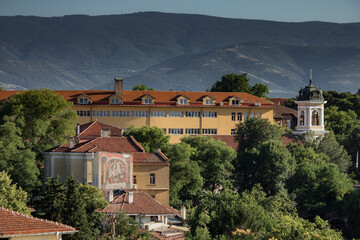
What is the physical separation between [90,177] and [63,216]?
13532 mm

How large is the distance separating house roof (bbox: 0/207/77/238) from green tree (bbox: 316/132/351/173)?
6083cm

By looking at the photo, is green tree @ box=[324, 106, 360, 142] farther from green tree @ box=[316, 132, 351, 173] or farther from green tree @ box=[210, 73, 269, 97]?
green tree @ box=[316, 132, 351, 173]

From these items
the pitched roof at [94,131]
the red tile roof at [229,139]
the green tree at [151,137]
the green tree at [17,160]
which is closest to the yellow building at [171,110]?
the red tile roof at [229,139]

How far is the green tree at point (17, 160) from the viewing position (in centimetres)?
6316

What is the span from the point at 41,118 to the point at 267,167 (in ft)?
66.7

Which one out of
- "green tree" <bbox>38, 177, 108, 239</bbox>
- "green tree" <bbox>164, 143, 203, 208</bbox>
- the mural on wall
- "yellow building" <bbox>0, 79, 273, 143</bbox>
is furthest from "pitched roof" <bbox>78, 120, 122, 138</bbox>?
"green tree" <bbox>38, 177, 108, 239</bbox>

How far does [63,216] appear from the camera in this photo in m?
48.7

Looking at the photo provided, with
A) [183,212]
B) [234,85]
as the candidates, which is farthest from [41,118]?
[234,85]

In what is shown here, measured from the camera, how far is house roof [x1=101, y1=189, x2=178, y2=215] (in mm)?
56787

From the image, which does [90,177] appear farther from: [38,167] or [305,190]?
[305,190]

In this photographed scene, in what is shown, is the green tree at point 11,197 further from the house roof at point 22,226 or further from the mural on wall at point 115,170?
the house roof at point 22,226

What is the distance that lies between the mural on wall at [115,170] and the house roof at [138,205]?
1.88 meters

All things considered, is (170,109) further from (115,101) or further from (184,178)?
(184,178)

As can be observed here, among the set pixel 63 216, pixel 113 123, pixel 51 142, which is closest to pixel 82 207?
pixel 63 216
